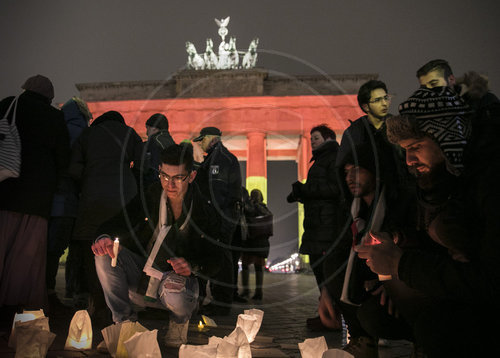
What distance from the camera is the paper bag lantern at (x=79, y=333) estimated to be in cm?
246

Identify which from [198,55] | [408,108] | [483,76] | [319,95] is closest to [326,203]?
[483,76]

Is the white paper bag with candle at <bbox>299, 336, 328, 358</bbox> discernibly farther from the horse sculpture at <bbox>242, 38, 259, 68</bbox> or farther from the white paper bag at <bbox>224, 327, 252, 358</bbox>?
the horse sculpture at <bbox>242, 38, 259, 68</bbox>

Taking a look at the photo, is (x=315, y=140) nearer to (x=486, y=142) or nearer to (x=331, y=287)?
(x=331, y=287)

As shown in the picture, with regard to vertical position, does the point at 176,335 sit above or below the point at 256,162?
below

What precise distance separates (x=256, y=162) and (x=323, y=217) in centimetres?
2200

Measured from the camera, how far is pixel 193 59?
29.9 metres

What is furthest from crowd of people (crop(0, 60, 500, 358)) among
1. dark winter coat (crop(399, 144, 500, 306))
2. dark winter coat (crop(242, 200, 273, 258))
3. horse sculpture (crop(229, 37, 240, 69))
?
horse sculpture (crop(229, 37, 240, 69))

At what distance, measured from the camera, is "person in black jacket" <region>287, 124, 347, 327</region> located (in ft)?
13.9

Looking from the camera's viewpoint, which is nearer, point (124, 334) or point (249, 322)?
point (124, 334)

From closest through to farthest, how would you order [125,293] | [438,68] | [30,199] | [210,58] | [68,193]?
[438,68]
[125,293]
[30,199]
[68,193]
[210,58]

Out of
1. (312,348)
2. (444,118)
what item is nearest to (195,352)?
(312,348)

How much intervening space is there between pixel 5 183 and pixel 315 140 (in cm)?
306

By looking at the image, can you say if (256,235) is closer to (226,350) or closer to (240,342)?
(240,342)

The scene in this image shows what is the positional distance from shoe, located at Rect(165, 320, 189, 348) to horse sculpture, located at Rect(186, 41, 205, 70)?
28.5 m
